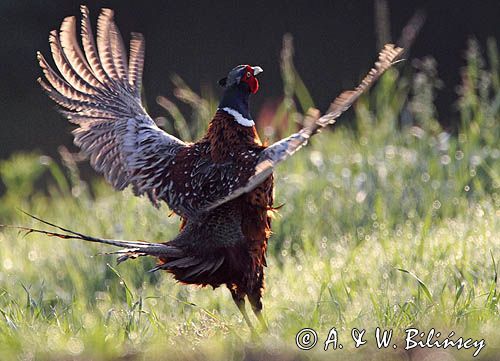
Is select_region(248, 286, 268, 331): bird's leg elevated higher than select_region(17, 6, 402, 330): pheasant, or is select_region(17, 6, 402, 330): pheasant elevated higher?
select_region(17, 6, 402, 330): pheasant

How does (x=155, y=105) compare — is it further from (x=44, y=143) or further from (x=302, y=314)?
(x=302, y=314)

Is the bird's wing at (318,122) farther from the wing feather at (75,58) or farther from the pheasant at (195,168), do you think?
the wing feather at (75,58)

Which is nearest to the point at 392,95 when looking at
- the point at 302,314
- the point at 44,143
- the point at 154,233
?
the point at 154,233

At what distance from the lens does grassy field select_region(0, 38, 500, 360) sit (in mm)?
3785

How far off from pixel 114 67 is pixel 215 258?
4.33 feet

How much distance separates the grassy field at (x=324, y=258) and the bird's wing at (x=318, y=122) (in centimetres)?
58

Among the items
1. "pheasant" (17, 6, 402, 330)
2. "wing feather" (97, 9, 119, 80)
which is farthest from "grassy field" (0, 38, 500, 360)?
"wing feather" (97, 9, 119, 80)

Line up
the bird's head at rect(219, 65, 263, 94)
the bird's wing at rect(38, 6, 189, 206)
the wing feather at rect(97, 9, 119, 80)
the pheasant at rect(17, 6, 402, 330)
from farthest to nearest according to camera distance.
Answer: the wing feather at rect(97, 9, 119, 80), the bird's wing at rect(38, 6, 189, 206), the bird's head at rect(219, 65, 263, 94), the pheasant at rect(17, 6, 402, 330)

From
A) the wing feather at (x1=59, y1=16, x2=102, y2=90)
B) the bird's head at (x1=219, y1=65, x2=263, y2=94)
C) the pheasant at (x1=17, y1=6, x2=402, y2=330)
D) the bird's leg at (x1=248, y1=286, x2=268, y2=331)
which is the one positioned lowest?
the bird's leg at (x1=248, y1=286, x2=268, y2=331)

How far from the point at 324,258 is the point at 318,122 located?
153cm

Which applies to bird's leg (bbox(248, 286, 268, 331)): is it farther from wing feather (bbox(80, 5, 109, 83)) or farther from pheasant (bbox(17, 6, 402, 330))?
wing feather (bbox(80, 5, 109, 83))

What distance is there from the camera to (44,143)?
383 inches

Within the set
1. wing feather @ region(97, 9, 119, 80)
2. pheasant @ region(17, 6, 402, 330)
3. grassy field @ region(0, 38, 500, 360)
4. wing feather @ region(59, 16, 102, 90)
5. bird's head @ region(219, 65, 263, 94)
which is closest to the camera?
grassy field @ region(0, 38, 500, 360)

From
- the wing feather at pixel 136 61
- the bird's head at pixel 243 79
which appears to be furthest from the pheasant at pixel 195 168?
the wing feather at pixel 136 61
